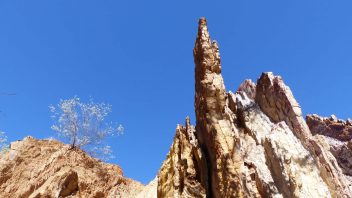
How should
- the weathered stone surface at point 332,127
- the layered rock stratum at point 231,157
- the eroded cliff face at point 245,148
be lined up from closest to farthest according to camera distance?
the eroded cliff face at point 245,148 → the layered rock stratum at point 231,157 → the weathered stone surface at point 332,127

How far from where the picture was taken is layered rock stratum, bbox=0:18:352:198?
682 inches

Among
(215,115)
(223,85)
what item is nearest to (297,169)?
(215,115)

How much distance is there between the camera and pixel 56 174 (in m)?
31.4

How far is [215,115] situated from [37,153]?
73.3 feet

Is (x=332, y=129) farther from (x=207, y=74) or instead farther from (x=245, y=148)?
(x=245, y=148)

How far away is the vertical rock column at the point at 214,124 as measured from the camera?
18.0 meters

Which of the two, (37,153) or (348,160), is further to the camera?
(37,153)

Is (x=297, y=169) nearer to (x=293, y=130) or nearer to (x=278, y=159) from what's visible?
(x=278, y=159)

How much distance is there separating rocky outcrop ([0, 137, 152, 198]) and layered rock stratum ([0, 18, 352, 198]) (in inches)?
3.8

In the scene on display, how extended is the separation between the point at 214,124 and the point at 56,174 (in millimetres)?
19014

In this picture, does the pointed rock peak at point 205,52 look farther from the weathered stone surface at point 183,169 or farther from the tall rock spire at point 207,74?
the weathered stone surface at point 183,169

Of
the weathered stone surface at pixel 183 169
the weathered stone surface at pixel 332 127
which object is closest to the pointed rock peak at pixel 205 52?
the weathered stone surface at pixel 183 169

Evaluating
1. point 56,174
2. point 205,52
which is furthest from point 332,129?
point 56,174

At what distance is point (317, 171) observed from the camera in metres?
17.5
